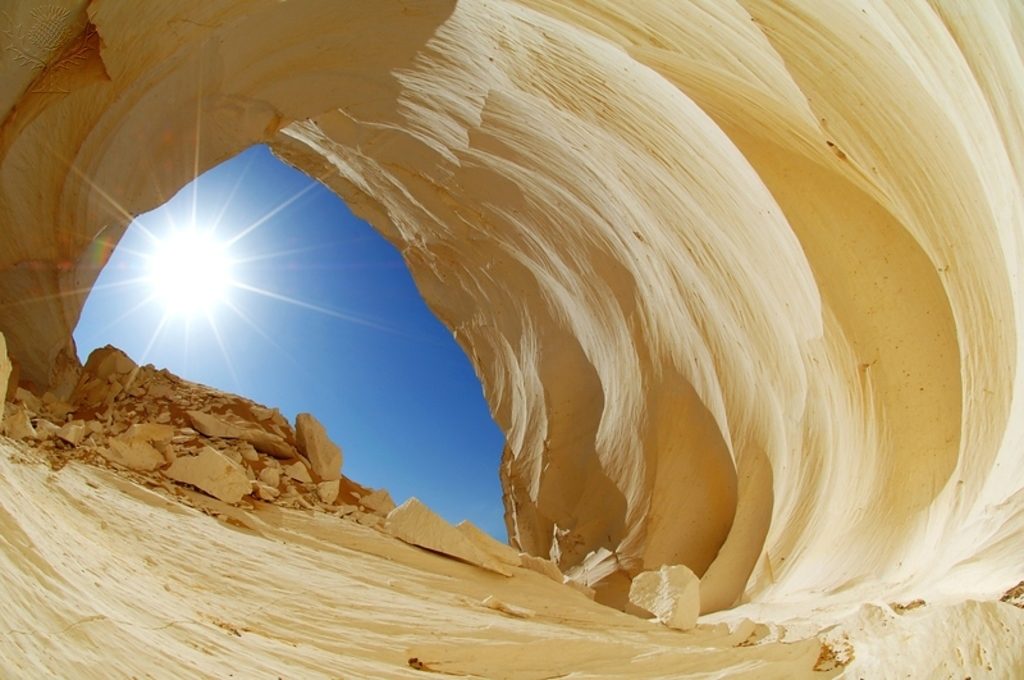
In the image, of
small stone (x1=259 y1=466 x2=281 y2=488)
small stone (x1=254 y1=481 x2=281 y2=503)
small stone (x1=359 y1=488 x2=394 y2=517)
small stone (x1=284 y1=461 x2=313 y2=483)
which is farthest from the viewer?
small stone (x1=359 y1=488 x2=394 y2=517)

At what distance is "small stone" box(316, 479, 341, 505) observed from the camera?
531 cm

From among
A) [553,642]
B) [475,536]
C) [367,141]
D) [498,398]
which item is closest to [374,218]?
[367,141]

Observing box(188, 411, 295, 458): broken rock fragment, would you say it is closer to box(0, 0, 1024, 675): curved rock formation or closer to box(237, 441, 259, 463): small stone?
box(237, 441, 259, 463): small stone

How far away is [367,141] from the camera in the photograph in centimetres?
765

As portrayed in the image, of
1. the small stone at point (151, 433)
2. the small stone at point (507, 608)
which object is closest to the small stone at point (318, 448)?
the small stone at point (151, 433)

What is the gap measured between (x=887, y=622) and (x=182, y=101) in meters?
6.31

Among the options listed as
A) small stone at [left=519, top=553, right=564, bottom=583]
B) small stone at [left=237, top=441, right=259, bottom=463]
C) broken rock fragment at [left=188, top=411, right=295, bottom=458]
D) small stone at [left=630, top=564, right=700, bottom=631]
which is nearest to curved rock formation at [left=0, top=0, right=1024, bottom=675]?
small stone at [left=630, top=564, right=700, bottom=631]

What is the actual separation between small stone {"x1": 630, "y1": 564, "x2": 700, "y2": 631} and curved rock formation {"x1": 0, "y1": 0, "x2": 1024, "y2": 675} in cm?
67

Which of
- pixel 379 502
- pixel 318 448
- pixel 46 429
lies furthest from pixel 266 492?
pixel 46 429

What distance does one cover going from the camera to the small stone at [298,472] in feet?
17.8

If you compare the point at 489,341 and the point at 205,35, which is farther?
the point at 489,341

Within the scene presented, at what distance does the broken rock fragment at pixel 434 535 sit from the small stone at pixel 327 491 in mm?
541

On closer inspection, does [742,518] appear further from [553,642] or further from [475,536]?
[553,642]

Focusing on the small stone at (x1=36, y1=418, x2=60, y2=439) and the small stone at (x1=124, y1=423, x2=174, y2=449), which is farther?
the small stone at (x1=124, y1=423, x2=174, y2=449)
